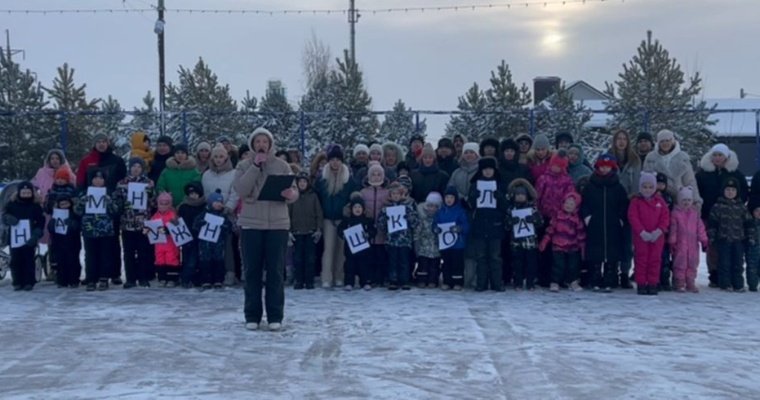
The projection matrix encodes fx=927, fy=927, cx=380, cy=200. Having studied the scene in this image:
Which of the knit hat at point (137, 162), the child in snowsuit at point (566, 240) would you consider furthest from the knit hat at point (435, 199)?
the knit hat at point (137, 162)

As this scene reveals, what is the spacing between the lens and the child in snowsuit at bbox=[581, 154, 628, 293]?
11445mm

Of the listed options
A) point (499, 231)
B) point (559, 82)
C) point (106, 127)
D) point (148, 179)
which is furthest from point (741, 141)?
point (148, 179)

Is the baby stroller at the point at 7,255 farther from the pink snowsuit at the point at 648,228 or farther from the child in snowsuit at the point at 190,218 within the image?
the pink snowsuit at the point at 648,228

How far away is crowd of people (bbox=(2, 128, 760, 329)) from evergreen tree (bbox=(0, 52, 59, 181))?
12.8 meters

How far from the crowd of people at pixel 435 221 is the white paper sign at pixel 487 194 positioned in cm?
2

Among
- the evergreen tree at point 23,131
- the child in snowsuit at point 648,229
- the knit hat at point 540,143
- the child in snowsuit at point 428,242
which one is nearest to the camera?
the child in snowsuit at point 648,229

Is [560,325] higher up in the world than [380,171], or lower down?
lower down

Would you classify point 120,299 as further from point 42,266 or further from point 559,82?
point 559,82

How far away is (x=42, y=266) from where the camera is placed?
12.7 meters

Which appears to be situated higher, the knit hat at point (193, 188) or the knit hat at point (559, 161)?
the knit hat at point (559, 161)

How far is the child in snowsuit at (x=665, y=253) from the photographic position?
37.7 ft

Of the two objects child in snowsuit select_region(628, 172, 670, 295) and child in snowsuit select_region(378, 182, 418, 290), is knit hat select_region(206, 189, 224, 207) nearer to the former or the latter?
child in snowsuit select_region(378, 182, 418, 290)

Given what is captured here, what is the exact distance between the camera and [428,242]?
11812 millimetres

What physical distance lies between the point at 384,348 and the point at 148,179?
525cm
